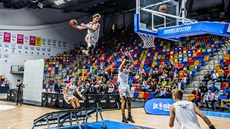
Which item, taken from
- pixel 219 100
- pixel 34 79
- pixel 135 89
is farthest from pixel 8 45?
pixel 219 100

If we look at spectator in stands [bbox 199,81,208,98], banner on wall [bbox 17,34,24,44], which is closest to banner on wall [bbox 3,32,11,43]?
banner on wall [bbox 17,34,24,44]

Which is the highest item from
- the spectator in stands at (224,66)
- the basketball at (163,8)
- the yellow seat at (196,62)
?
the basketball at (163,8)

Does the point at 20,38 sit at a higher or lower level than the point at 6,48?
higher

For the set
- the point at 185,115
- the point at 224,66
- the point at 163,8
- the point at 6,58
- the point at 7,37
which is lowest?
the point at 185,115

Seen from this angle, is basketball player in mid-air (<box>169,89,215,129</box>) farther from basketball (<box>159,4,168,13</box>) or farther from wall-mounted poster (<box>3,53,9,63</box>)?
wall-mounted poster (<box>3,53,9,63</box>)

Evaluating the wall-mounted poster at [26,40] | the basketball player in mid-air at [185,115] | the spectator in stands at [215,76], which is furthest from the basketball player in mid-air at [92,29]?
the wall-mounted poster at [26,40]

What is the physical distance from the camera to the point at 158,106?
11430 mm

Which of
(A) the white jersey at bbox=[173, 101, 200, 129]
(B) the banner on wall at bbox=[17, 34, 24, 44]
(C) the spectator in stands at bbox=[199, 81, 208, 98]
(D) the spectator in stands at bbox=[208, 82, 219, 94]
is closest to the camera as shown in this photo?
(A) the white jersey at bbox=[173, 101, 200, 129]

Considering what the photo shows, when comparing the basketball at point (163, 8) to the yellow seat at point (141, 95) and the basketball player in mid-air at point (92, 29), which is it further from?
the yellow seat at point (141, 95)

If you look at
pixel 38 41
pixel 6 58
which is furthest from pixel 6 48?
pixel 38 41

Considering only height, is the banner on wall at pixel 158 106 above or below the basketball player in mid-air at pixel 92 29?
below

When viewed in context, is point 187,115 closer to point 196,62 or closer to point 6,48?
point 196,62

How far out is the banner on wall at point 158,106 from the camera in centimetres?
1109

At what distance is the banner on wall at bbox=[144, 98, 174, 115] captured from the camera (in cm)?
1109
